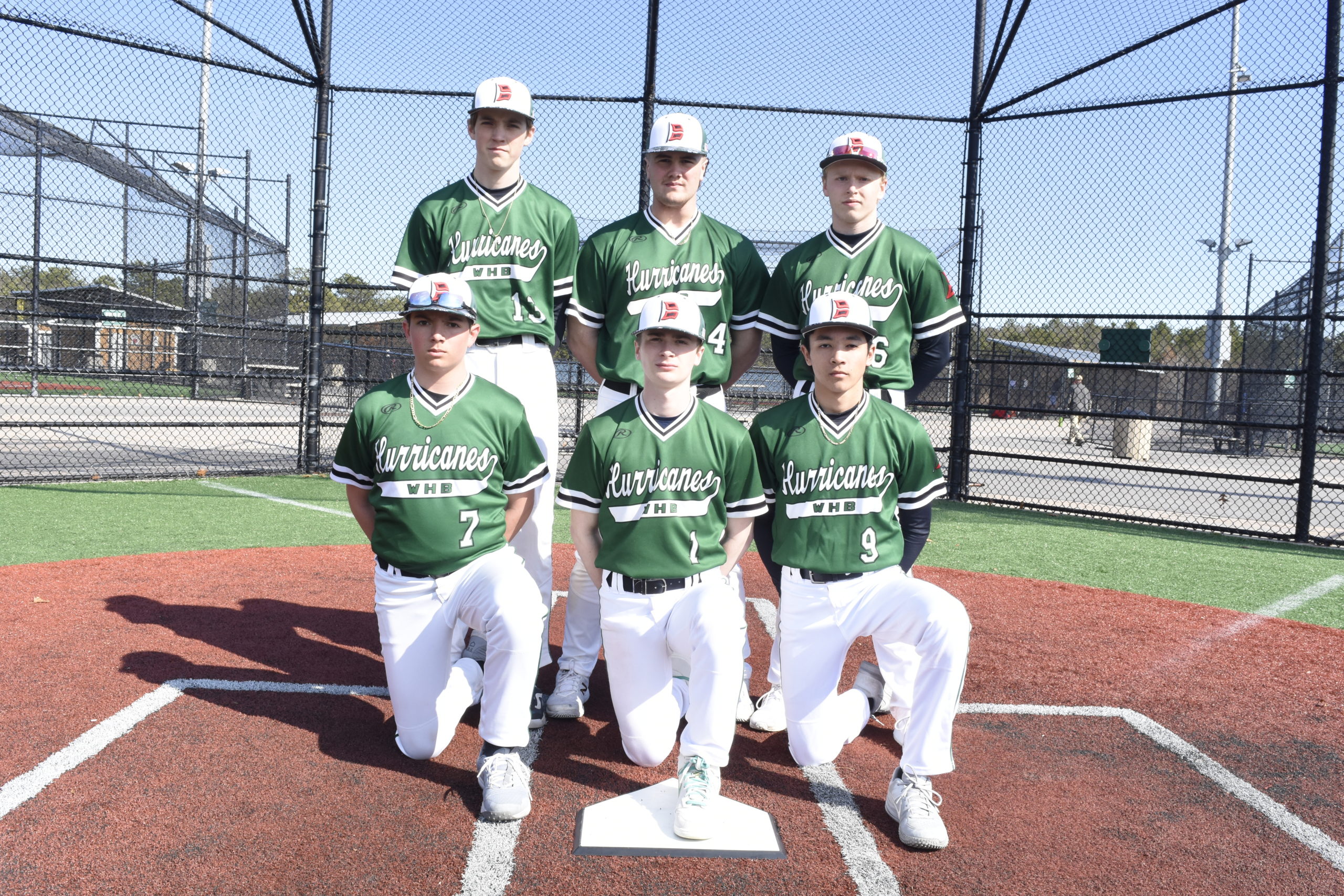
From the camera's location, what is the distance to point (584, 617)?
383cm

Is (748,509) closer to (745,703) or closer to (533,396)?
(745,703)

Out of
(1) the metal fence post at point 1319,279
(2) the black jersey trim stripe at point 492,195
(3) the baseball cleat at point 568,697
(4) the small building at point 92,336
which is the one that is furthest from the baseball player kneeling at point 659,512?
(4) the small building at point 92,336

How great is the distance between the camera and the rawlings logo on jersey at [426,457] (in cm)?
314

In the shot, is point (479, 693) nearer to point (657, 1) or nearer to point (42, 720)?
point (42, 720)

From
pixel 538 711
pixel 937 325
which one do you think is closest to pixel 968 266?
pixel 937 325

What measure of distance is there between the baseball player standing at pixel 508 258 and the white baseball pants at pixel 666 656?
863mm

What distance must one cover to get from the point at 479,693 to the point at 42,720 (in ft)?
4.81

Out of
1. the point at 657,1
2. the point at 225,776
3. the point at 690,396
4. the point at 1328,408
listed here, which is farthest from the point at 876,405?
the point at 1328,408

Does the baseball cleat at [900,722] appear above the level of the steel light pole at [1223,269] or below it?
below

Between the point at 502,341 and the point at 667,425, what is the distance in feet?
3.66

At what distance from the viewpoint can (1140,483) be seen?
13453 mm

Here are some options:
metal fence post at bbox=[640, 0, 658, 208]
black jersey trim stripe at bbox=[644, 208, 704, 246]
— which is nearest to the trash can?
metal fence post at bbox=[640, 0, 658, 208]

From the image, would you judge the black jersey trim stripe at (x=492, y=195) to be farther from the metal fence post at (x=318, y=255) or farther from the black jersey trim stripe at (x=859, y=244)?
the metal fence post at (x=318, y=255)

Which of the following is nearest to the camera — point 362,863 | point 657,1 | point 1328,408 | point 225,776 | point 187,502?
point 362,863
